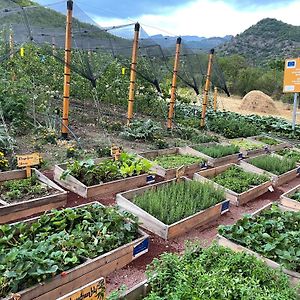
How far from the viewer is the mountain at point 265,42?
1511 inches

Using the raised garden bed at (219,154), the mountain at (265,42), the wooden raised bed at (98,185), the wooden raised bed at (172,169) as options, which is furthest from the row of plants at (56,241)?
the mountain at (265,42)

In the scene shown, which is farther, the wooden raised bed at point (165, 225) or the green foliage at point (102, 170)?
the green foliage at point (102, 170)

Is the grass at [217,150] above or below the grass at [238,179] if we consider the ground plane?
above

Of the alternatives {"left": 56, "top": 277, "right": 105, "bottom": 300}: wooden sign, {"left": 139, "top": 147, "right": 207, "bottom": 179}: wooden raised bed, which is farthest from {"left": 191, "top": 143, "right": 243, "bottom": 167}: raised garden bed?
{"left": 56, "top": 277, "right": 105, "bottom": 300}: wooden sign

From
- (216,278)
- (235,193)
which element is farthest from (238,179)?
(216,278)

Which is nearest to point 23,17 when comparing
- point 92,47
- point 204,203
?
point 92,47

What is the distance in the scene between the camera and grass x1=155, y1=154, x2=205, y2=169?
595cm

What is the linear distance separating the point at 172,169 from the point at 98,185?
1.52m

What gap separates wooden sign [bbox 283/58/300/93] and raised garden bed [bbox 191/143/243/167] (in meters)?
5.29

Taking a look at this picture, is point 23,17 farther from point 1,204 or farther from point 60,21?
point 1,204

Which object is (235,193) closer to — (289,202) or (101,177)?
(289,202)

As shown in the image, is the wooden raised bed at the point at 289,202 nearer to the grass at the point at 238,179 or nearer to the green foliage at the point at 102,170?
the grass at the point at 238,179

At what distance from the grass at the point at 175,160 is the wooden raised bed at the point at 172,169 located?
92mm

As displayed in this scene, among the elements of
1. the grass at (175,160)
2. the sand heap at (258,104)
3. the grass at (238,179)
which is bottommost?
the grass at (238,179)
